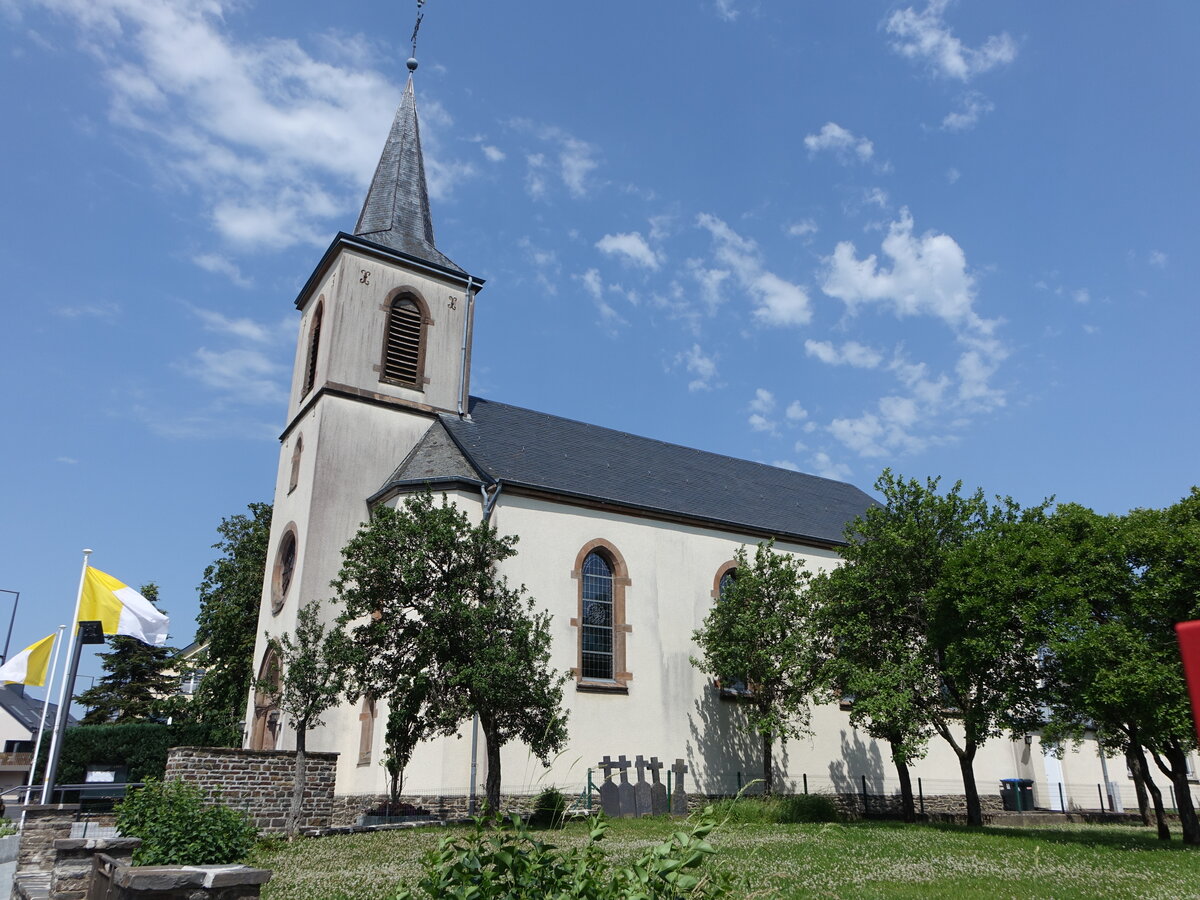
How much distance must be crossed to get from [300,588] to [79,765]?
17.6m

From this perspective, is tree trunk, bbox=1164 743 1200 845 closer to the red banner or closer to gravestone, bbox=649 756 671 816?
gravestone, bbox=649 756 671 816

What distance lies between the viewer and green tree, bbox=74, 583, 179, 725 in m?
40.6

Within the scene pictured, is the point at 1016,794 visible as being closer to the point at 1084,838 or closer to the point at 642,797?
the point at 1084,838

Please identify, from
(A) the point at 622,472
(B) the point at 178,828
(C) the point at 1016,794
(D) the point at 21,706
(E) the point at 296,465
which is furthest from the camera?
(D) the point at 21,706

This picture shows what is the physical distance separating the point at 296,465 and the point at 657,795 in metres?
14.1

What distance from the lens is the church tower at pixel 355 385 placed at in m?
23.8

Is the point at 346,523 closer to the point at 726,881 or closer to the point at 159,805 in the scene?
the point at 159,805

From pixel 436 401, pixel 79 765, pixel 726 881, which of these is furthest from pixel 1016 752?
pixel 79 765

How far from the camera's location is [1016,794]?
28969mm

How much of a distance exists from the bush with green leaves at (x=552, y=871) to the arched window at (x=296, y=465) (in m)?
23.0

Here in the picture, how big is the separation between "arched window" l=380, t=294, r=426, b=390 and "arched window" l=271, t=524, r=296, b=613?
5405mm

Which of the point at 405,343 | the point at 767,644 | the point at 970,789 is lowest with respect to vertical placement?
the point at 970,789

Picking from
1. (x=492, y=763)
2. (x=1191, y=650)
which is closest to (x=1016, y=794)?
(x=492, y=763)

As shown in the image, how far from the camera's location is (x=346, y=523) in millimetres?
23938
